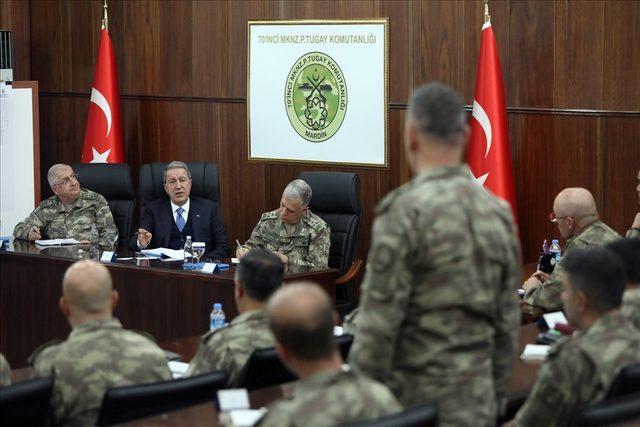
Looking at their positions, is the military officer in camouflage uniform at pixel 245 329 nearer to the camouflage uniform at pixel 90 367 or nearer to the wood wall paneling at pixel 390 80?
the camouflage uniform at pixel 90 367

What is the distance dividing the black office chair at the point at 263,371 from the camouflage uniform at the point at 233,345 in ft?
0.23

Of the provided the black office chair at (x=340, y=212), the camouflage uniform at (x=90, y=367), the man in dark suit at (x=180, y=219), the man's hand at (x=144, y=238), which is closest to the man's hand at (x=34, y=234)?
the man in dark suit at (x=180, y=219)

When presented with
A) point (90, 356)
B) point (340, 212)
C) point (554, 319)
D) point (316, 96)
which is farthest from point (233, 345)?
point (316, 96)

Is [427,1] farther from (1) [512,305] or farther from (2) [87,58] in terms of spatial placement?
(1) [512,305]

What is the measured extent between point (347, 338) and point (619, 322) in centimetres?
88

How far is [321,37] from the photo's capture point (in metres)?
7.62

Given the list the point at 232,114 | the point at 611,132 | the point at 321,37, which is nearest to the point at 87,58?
the point at 232,114

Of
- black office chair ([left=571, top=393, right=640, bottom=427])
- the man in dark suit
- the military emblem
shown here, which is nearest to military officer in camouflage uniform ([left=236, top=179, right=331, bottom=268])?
the man in dark suit

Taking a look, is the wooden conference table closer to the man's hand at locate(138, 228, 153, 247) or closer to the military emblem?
the man's hand at locate(138, 228, 153, 247)

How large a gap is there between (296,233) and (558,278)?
200 centimetres

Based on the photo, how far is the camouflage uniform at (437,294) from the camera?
92.4 inches

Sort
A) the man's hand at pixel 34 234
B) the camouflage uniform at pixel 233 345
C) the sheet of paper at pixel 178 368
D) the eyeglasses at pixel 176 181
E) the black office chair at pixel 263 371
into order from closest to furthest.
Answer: the black office chair at pixel 263 371, the camouflage uniform at pixel 233 345, the sheet of paper at pixel 178 368, the eyeglasses at pixel 176 181, the man's hand at pixel 34 234

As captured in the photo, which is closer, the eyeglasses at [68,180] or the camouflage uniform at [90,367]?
the camouflage uniform at [90,367]

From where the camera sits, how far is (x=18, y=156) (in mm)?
8461
